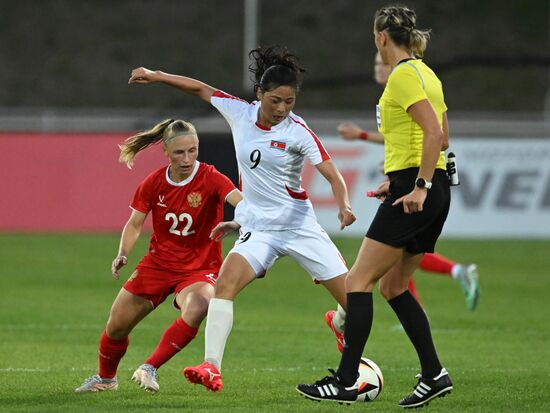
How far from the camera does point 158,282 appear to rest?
7559mm

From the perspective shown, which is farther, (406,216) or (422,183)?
(406,216)

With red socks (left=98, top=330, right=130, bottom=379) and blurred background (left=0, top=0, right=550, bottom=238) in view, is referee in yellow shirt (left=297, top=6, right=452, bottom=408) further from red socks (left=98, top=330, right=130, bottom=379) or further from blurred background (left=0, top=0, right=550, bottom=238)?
blurred background (left=0, top=0, right=550, bottom=238)

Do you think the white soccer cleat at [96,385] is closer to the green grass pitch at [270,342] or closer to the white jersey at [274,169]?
the green grass pitch at [270,342]

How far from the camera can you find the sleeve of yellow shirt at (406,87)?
6555 mm

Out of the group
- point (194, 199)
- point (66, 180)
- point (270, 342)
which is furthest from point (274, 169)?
point (66, 180)

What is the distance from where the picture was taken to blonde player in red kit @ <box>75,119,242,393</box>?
754cm

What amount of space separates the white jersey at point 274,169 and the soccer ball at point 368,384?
0.96 meters

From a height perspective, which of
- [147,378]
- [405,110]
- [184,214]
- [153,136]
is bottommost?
[147,378]

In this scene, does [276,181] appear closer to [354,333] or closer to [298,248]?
[298,248]

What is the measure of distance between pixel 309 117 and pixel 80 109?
280 inches

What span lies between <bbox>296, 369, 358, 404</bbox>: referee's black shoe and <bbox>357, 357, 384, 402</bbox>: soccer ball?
446 millimetres

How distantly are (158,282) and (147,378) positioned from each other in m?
0.61

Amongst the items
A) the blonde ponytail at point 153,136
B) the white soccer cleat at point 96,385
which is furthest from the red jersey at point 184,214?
the white soccer cleat at point 96,385

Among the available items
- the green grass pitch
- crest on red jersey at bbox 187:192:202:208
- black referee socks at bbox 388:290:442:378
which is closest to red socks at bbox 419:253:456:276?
the green grass pitch
